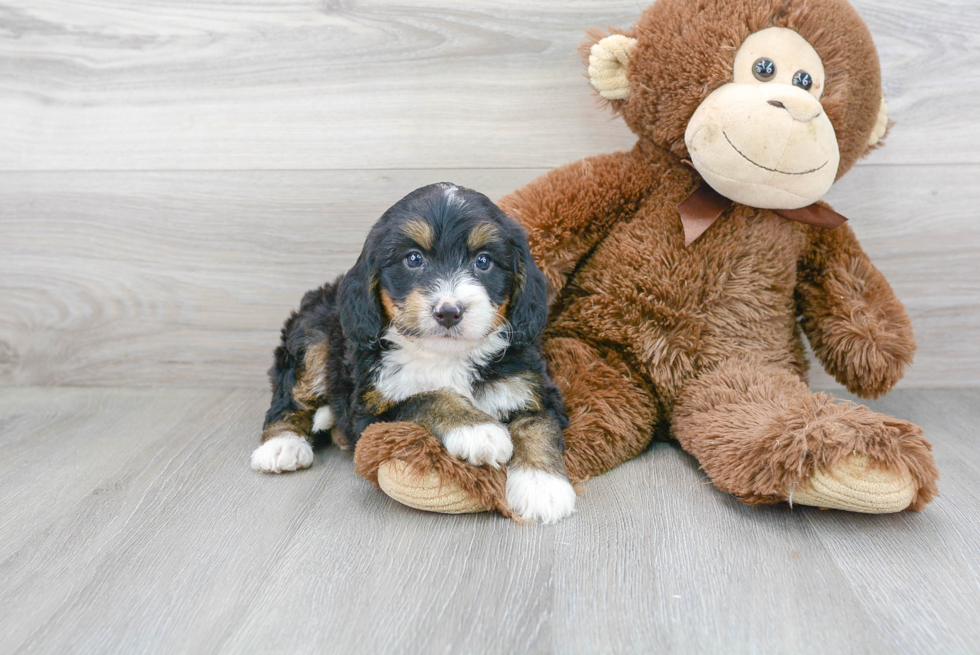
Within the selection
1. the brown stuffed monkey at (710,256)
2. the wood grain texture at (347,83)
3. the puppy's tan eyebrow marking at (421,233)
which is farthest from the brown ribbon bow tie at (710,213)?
the puppy's tan eyebrow marking at (421,233)

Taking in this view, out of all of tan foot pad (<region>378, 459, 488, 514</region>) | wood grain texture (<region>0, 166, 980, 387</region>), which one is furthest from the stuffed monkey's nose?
tan foot pad (<region>378, 459, 488, 514</region>)

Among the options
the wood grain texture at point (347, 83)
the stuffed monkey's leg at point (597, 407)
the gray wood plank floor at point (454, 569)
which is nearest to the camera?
the gray wood plank floor at point (454, 569)

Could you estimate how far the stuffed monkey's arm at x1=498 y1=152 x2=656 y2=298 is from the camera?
2.04 meters

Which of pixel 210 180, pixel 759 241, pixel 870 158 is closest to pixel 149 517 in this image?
pixel 210 180

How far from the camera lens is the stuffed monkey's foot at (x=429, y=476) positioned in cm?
164

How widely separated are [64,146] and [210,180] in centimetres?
53

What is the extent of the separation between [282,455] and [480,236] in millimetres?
835

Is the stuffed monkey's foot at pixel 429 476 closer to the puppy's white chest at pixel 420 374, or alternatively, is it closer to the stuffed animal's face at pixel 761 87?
the puppy's white chest at pixel 420 374

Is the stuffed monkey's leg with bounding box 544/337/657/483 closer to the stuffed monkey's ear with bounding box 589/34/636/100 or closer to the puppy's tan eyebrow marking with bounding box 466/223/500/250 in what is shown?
the puppy's tan eyebrow marking with bounding box 466/223/500/250

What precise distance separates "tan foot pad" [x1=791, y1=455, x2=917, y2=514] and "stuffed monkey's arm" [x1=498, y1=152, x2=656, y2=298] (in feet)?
2.75

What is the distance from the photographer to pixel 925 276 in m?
2.55

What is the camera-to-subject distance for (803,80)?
6.21 feet

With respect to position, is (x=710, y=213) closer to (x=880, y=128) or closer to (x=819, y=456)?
(x=880, y=128)

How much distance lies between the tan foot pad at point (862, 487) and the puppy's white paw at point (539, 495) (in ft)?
1.70
